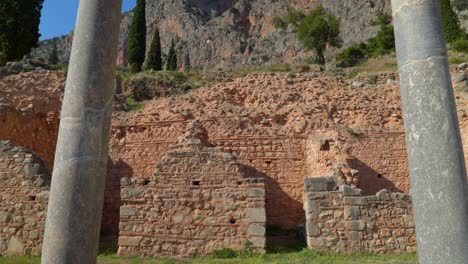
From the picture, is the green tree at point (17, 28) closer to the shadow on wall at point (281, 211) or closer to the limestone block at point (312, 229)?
the shadow on wall at point (281, 211)

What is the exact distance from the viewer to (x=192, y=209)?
1086 centimetres

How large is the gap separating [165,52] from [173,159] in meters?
70.2

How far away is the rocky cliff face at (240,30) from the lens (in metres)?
65.9

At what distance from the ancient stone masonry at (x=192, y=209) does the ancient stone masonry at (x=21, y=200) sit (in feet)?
6.59

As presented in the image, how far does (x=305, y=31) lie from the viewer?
51688 mm

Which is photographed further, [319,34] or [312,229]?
[319,34]

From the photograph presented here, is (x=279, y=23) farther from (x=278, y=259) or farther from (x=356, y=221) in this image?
(x=278, y=259)

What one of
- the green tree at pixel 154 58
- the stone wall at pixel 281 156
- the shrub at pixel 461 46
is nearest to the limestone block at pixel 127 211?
the stone wall at pixel 281 156

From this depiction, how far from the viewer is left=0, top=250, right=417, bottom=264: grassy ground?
9.38 metres

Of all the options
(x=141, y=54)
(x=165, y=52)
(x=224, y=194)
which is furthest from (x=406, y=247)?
(x=165, y=52)

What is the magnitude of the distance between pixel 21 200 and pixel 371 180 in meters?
11.2

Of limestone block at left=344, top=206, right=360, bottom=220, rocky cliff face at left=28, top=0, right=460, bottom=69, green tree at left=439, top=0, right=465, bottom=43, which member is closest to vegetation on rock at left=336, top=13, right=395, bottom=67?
rocky cliff face at left=28, top=0, right=460, bottom=69

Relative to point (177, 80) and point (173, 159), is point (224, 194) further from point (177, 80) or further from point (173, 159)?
point (177, 80)

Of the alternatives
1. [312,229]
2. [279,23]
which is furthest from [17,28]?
[279,23]
